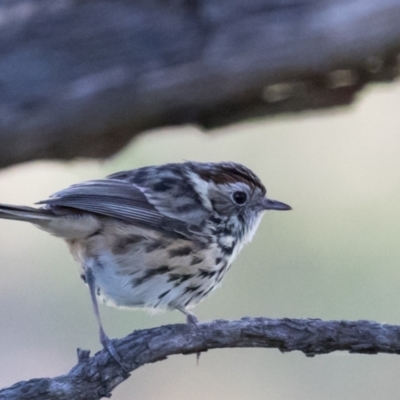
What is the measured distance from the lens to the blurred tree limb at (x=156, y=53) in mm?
4223

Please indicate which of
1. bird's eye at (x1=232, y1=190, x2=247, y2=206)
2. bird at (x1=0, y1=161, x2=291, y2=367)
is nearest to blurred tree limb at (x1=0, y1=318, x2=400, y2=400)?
bird at (x1=0, y1=161, x2=291, y2=367)

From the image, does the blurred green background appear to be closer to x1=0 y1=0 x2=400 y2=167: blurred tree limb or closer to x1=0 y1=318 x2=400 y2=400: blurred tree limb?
x1=0 y1=0 x2=400 y2=167: blurred tree limb

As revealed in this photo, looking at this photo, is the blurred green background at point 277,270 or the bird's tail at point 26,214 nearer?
the bird's tail at point 26,214

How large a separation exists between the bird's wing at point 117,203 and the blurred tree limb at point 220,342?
777 millimetres

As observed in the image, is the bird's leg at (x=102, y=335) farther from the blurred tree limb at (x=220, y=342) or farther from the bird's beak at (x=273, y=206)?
the bird's beak at (x=273, y=206)

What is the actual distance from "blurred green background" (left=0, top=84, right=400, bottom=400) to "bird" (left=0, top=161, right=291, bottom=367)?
157 cm

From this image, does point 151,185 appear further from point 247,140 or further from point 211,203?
point 247,140

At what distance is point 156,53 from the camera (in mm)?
4293

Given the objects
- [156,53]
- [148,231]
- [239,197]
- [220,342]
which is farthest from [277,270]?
[220,342]

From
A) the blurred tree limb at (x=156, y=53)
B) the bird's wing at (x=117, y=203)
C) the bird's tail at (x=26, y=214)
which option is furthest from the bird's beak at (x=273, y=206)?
the bird's tail at (x=26, y=214)

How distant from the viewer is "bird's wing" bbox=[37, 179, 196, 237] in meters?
4.43

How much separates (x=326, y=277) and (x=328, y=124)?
132cm

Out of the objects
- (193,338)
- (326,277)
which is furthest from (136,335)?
(326,277)

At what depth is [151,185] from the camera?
494 cm
